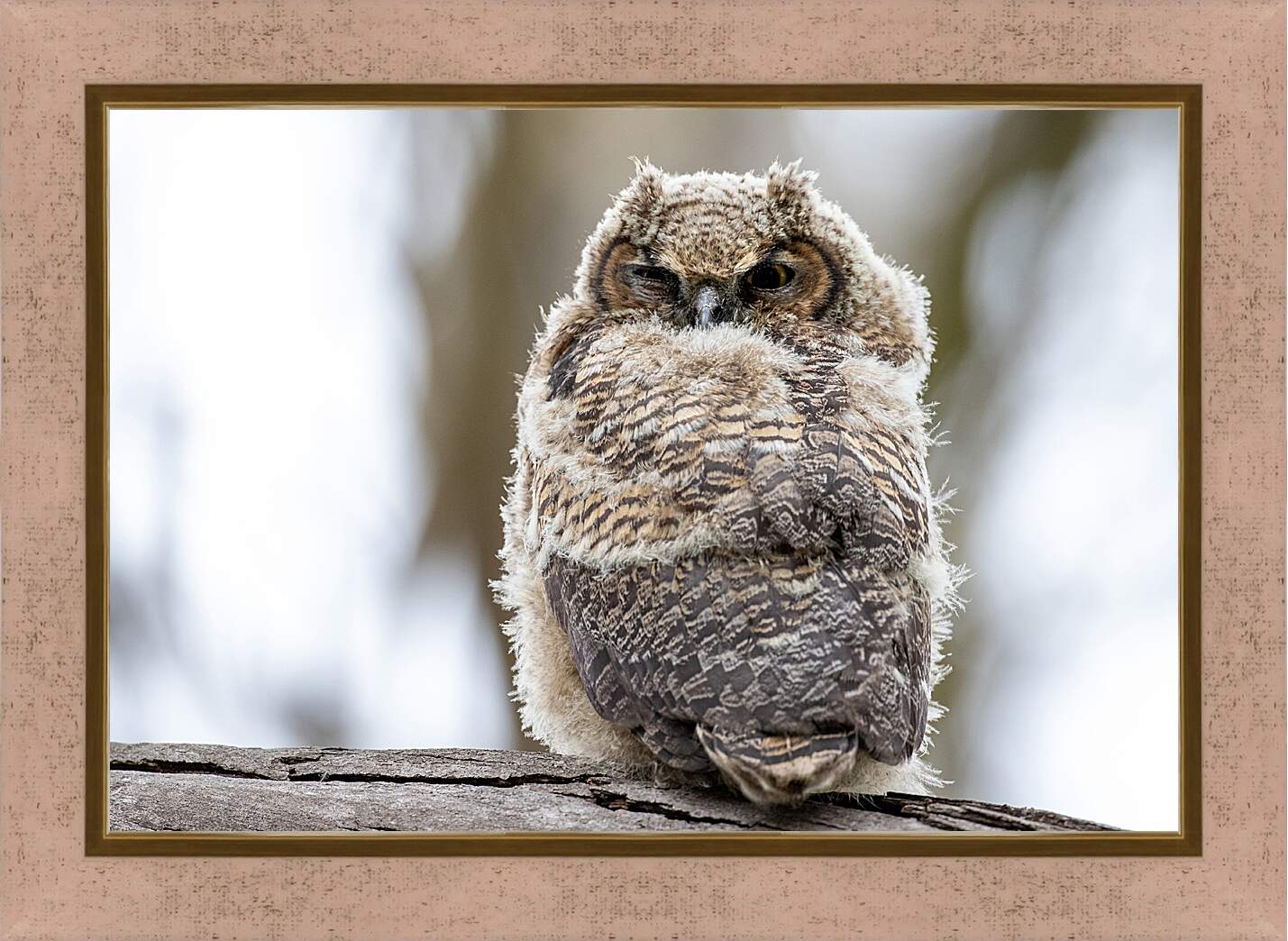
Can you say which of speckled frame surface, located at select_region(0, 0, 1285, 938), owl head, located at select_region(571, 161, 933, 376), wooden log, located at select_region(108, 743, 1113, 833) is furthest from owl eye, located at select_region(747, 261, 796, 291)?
wooden log, located at select_region(108, 743, 1113, 833)

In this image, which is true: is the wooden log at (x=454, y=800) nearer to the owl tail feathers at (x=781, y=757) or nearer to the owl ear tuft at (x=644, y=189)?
the owl tail feathers at (x=781, y=757)

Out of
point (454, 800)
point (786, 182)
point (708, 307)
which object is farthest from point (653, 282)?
point (454, 800)

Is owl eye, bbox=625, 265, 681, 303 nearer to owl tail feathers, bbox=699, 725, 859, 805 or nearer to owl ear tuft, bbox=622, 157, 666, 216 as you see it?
owl ear tuft, bbox=622, 157, 666, 216

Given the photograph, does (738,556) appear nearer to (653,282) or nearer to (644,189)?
(653,282)
